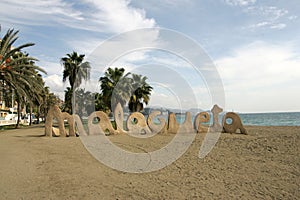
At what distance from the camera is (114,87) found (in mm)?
37250

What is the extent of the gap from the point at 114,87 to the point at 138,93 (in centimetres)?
474

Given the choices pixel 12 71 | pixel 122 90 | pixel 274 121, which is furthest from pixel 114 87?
pixel 274 121

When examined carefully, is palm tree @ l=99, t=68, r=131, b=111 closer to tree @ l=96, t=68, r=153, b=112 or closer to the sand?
tree @ l=96, t=68, r=153, b=112

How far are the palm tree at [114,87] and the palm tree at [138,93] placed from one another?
1566 mm

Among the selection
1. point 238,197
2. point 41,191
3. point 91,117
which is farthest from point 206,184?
point 91,117

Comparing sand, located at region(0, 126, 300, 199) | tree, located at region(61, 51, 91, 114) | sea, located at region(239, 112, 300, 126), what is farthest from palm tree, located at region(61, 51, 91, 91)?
sea, located at region(239, 112, 300, 126)

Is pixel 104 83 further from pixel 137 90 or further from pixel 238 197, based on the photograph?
pixel 238 197

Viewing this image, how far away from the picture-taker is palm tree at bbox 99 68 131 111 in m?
37.3

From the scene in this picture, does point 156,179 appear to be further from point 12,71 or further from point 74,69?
point 74,69

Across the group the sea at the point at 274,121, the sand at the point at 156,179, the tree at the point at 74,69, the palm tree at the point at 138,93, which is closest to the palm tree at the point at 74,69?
the tree at the point at 74,69

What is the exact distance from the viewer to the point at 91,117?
1931 centimetres

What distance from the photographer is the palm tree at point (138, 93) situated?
131 ft

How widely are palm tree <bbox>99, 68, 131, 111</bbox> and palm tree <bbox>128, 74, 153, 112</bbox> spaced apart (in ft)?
5.14

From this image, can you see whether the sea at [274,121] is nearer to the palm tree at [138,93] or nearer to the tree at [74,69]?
the palm tree at [138,93]
